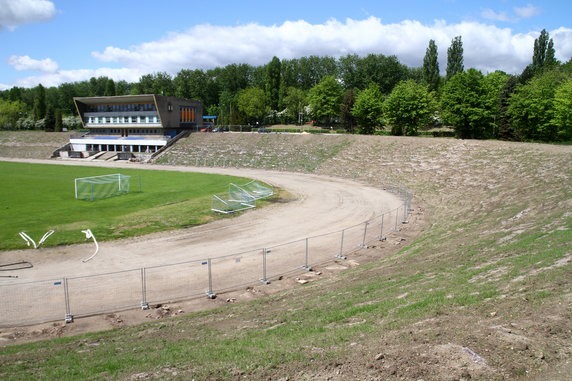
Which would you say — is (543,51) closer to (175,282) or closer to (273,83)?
(273,83)

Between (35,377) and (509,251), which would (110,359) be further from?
(509,251)

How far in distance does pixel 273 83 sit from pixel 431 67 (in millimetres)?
47575

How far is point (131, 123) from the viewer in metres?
94.3

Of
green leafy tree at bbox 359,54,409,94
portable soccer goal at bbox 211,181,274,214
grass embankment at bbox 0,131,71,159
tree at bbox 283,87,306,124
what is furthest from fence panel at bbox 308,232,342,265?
green leafy tree at bbox 359,54,409,94

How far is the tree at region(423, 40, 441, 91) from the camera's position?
108 m

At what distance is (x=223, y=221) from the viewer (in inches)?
1287

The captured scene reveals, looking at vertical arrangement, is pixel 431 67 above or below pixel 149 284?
above

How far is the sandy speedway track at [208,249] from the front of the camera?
1972 cm

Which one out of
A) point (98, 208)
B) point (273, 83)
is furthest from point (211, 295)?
point (273, 83)

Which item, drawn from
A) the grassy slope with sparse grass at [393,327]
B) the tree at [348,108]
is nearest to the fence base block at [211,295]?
the grassy slope with sparse grass at [393,327]

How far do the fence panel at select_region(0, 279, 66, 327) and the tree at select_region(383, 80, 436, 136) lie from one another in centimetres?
7016

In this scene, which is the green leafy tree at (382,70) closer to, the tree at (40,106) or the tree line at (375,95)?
the tree line at (375,95)

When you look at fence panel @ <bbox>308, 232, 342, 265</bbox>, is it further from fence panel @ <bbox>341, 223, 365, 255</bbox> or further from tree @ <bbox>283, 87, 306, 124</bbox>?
tree @ <bbox>283, 87, 306, 124</bbox>

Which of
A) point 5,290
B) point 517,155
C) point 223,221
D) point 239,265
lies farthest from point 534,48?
point 5,290
